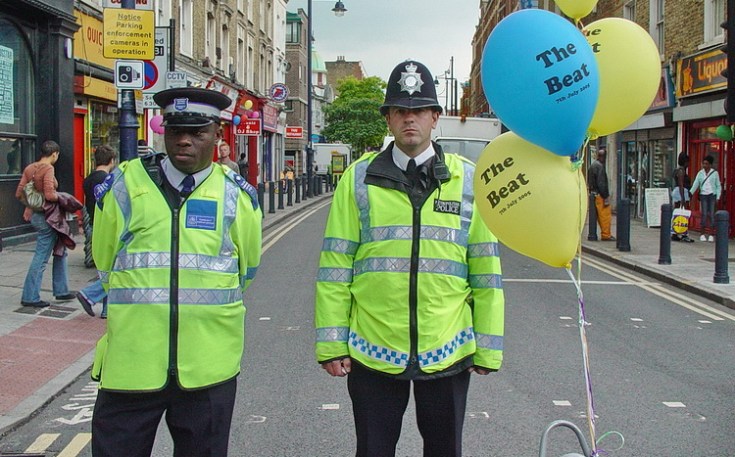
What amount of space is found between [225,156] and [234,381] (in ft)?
31.3

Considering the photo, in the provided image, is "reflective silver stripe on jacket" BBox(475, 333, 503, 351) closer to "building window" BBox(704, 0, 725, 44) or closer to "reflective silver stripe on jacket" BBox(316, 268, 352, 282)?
"reflective silver stripe on jacket" BBox(316, 268, 352, 282)

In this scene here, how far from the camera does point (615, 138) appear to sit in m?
26.9

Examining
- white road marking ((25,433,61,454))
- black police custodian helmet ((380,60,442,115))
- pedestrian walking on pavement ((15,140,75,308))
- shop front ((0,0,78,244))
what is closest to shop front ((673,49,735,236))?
shop front ((0,0,78,244))

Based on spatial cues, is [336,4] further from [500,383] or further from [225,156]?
[500,383]

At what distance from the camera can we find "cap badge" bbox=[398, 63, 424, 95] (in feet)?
11.2

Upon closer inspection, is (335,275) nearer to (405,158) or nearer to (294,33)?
(405,158)

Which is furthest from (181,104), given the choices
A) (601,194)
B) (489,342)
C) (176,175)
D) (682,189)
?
(682,189)

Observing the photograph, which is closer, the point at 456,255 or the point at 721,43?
the point at 456,255

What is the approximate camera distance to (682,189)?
18578 millimetres

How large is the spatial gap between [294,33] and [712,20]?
52.8 m

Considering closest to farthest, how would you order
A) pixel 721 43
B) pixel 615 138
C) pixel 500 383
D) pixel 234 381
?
pixel 234 381 → pixel 500 383 → pixel 721 43 → pixel 615 138

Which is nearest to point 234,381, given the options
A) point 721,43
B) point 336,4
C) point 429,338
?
point 429,338

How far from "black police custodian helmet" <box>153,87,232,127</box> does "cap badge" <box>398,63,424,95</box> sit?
752 millimetres

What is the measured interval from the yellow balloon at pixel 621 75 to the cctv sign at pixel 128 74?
8.33m
